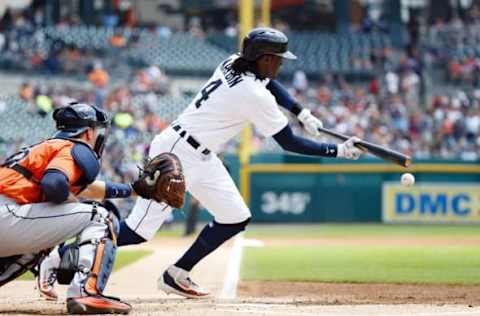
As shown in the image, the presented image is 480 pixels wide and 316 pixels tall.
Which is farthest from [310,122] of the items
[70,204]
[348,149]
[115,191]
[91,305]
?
[91,305]

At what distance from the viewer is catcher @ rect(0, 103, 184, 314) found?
5848mm

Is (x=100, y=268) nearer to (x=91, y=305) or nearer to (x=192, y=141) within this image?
(x=91, y=305)

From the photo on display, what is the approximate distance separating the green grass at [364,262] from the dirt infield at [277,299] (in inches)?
21.3

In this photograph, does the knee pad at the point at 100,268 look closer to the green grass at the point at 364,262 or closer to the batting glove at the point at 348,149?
the batting glove at the point at 348,149

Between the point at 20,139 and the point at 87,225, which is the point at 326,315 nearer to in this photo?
the point at 87,225

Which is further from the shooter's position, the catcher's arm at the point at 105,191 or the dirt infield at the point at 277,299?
the dirt infield at the point at 277,299

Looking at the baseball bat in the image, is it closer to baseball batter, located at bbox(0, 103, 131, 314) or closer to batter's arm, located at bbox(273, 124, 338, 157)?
batter's arm, located at bbox(273, 124, 338, 157)

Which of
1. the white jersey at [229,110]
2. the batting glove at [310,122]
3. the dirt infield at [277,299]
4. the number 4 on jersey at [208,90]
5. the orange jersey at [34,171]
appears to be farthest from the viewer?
the batting glove at [310,122]

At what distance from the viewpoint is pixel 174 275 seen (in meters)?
7.45

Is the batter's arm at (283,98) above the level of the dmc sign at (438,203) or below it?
above

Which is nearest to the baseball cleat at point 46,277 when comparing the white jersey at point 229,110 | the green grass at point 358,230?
the white jersey at point 229,110

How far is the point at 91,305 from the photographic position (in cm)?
591

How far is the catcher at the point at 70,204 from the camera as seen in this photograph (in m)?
5.85

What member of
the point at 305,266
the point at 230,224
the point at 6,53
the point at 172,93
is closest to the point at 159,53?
the point at 172,93
